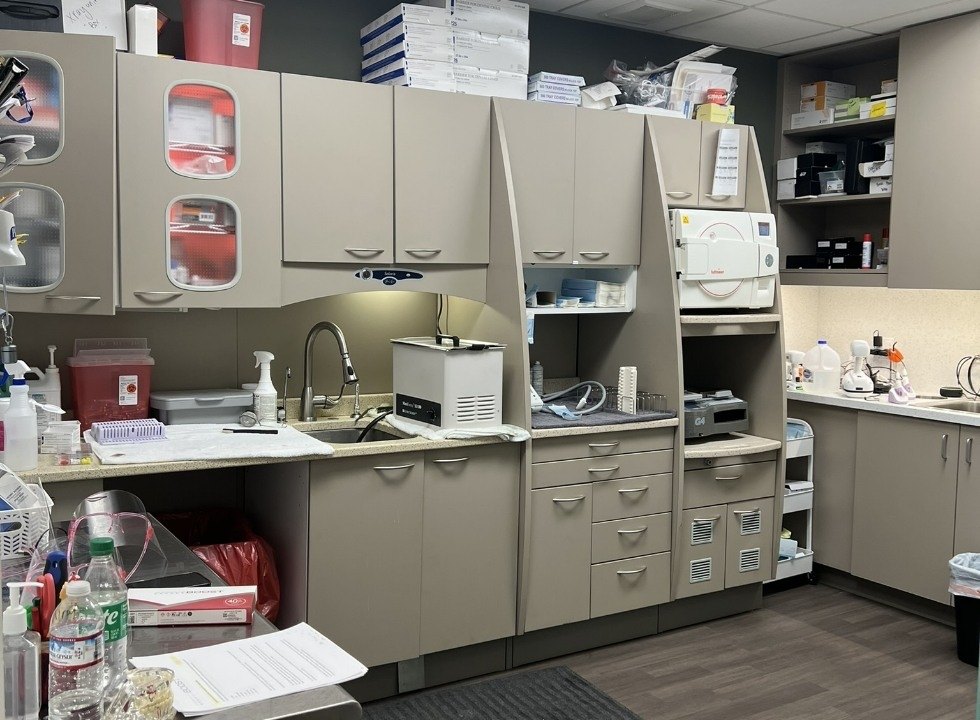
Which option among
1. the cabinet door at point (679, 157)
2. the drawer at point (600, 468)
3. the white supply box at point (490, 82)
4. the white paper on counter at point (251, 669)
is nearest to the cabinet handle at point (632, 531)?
the drawer at point (600, 468)

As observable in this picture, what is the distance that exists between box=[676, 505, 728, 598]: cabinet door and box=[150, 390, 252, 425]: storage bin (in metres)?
1.84

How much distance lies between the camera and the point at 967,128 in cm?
414

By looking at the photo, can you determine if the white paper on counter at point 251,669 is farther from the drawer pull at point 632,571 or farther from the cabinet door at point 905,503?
the cabinet door at point 905,503

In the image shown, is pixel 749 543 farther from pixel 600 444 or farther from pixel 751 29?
pixel 751 29

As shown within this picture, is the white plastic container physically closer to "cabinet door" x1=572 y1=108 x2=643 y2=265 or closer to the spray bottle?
"cabinet door" x1=572 y1=108 x2=643 y2=265

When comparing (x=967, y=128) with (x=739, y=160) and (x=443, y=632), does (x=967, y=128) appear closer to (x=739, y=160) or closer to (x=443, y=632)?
(x=739, y=160)

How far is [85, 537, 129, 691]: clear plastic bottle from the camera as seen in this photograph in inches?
53.4

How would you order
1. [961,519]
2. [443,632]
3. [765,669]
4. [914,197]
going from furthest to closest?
[914,197]
[961,519]
[765,669]
[443,632]

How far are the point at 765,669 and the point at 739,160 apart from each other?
2.13 metres

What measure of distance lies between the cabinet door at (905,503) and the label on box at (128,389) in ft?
10.3

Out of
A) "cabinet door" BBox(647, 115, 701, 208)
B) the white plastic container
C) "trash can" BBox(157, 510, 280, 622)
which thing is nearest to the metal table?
"trash can" BBox(157, 510, 280, 622)

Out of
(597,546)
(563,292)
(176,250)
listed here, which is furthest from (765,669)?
(176,250)

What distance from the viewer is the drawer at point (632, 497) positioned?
146 inches

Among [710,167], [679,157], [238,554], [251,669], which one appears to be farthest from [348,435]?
[251,669]
